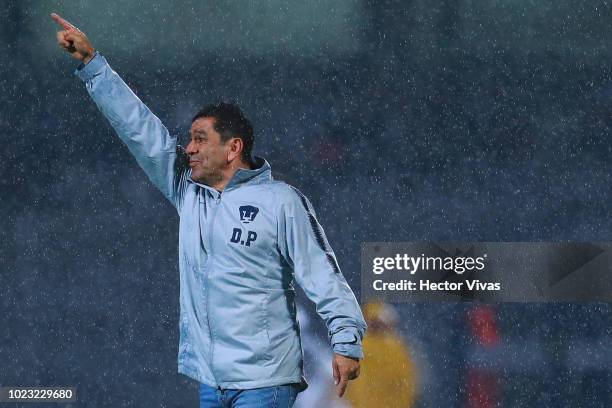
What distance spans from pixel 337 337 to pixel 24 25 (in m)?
3.03

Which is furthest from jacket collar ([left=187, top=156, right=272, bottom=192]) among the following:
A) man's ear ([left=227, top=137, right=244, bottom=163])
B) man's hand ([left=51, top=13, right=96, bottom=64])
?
man's hand ([left=51, top=13, right=96, bottom=64])

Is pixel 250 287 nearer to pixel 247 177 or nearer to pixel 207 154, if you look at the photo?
pixel 247 177

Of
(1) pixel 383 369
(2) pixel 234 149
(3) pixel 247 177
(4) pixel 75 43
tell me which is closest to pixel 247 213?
(3) pixel 247 177

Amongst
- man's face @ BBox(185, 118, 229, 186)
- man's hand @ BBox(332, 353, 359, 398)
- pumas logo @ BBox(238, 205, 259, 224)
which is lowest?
man's hand @ BBox(332, 353, 359, 398)

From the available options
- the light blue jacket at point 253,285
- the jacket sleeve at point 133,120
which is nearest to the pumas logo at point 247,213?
the light blue jacket at point 253,285

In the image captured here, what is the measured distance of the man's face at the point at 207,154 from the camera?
10.7 ft

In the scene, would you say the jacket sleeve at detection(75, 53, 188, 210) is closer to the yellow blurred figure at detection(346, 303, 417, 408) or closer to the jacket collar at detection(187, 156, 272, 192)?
the jacket collar at detection(187, 156, 272, 192)

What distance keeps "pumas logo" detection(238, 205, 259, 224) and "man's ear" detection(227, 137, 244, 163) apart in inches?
9.2

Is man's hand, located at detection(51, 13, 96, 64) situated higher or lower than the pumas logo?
higher

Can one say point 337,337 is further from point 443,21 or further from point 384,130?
point 443,21

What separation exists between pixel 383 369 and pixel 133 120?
7.04ft

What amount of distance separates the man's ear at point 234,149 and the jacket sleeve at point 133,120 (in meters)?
0.19

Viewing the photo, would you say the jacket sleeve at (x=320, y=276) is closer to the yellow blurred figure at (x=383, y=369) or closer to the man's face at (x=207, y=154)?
the man's face at (x=207, y=154)

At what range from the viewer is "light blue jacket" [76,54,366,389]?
3.02 m
